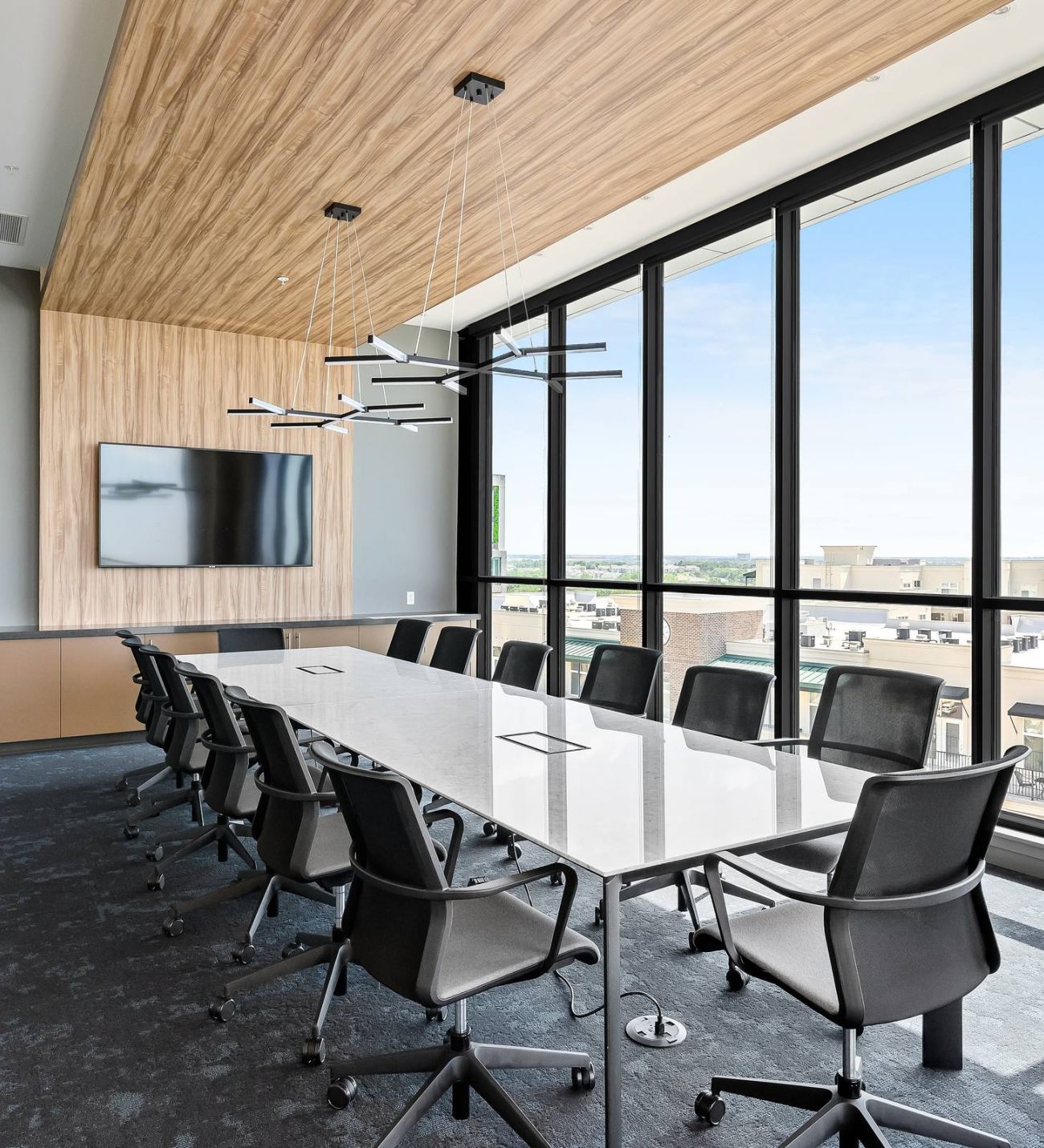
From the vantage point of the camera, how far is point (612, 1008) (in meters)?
1.90

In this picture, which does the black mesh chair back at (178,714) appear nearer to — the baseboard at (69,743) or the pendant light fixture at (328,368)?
the pendant light fixture at (328,368)

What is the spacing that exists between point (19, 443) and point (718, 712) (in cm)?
569

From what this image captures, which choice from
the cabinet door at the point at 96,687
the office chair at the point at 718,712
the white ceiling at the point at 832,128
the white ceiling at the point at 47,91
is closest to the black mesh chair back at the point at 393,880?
the office chair at the point at 718,712

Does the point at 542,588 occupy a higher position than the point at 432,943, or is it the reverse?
the point at 542,588

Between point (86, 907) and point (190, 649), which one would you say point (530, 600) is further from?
A: point (86, 907)

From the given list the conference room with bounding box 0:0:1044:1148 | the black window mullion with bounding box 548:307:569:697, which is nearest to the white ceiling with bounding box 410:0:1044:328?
Answer: the conference room with bounding box 0:0:1044:1148

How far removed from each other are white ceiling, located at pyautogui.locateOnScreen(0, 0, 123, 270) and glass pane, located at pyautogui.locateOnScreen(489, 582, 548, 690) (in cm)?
439

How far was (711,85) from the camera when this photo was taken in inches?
139

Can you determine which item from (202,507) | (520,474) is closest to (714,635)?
Answer: (520,474)

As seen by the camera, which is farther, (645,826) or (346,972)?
(346,972)

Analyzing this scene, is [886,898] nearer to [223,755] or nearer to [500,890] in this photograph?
[500,890]

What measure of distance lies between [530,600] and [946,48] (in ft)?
16.4

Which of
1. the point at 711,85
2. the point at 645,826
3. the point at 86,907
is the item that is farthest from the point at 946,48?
the point at 86,907

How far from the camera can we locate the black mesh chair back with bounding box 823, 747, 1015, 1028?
1.77 m
